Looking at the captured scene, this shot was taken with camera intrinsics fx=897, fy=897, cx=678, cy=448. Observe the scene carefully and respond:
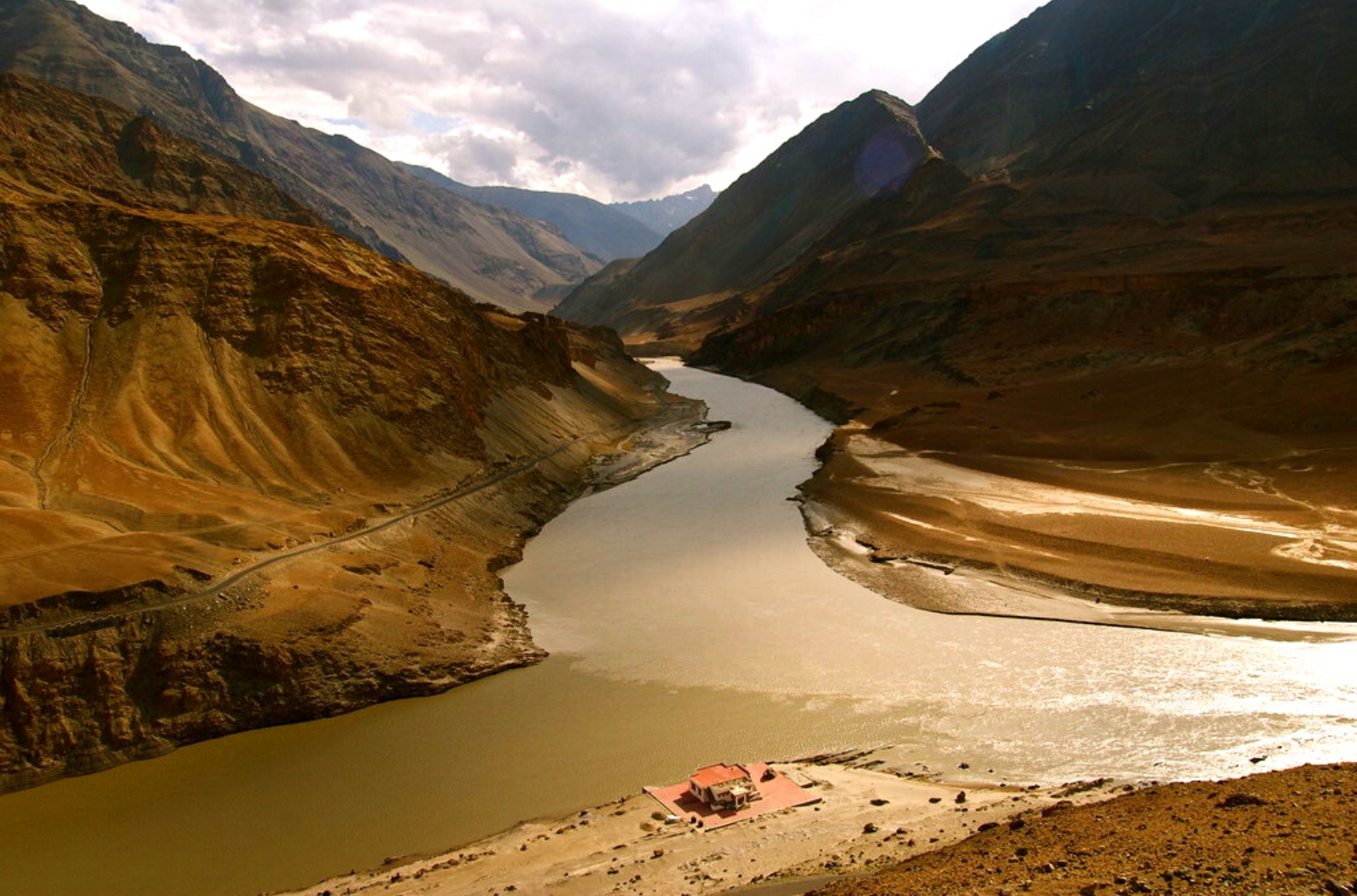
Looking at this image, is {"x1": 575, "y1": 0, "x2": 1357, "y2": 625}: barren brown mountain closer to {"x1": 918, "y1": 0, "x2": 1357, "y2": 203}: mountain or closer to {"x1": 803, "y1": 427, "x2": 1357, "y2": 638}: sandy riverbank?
{"x1": 803, "y1": 427, "x2": 1357, "y2": 638}: sandy riverbank

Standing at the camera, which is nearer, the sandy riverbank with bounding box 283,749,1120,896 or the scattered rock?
the scattered rock

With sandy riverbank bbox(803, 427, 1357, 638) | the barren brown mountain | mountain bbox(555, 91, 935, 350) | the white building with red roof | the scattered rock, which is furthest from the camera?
mountain bbox(555, 91, 935, 350)

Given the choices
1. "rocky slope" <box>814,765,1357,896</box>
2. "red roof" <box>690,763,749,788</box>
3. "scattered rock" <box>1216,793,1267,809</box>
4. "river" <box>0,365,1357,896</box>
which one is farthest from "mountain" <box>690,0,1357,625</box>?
"scattered rock" <box>1216,793,1267,809</box>

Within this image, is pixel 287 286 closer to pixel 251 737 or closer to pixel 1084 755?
pixel 251 737

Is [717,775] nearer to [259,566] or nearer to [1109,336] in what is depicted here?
[259,566]

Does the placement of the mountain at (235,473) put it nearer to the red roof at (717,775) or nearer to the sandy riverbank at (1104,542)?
the red roof at (717,775)

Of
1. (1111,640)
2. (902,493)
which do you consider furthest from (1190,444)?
(1111,640)

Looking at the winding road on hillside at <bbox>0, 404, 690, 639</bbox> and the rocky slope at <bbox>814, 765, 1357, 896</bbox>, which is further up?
the winding road on hillside at <bbox>0, 404, 690, 639</bbox>
